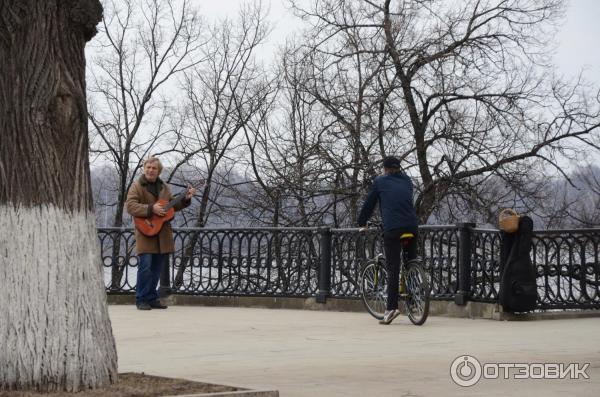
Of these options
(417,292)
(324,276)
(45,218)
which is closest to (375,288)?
(417,292)

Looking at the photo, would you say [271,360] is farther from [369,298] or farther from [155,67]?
[155,67]

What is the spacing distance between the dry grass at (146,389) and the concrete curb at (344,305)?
833 cm

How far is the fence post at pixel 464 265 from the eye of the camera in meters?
15.4

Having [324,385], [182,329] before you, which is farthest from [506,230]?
[324,385]

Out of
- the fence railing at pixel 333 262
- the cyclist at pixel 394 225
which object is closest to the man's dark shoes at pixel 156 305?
the fence railing at pixel 333 262

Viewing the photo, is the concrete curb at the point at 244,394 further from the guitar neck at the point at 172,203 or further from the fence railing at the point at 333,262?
the guitar neck at the point at 172,203

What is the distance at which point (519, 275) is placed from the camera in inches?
575

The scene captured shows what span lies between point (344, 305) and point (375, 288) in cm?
242

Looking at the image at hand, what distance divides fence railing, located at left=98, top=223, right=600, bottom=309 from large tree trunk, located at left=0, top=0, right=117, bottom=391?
894 cm

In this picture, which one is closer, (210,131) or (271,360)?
(271,360)

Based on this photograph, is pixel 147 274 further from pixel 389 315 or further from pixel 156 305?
pixel 389 315

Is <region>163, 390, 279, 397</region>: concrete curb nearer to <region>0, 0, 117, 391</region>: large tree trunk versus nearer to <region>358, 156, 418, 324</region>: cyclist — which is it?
<region>0, 0, 117, 391</region>: large tree trunk

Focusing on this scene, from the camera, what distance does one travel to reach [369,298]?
1520 cm

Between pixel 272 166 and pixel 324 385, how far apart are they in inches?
866
